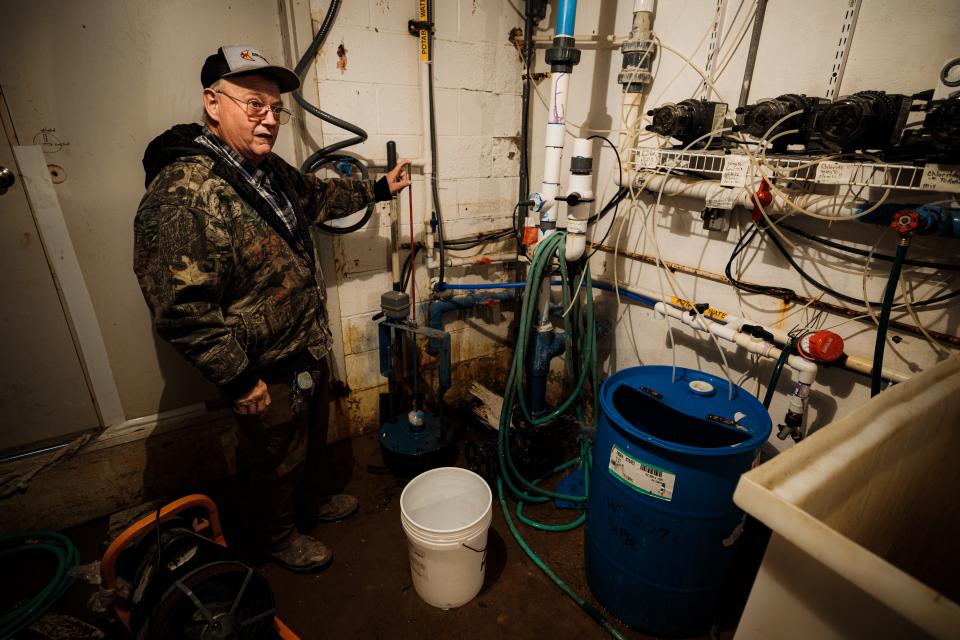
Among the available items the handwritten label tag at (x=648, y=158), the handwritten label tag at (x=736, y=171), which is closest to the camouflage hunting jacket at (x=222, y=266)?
the handwritten label tag at (x=648, y=158)

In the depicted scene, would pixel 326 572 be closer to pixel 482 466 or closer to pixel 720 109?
pixel 482 466

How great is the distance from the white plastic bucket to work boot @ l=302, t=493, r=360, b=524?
20.5 inches

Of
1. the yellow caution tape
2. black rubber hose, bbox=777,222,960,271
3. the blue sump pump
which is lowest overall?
the blue sump pump

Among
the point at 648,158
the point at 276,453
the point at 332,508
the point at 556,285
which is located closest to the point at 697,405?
the point at 648,158

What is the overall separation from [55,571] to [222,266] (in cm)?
151

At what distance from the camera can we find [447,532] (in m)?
1.50

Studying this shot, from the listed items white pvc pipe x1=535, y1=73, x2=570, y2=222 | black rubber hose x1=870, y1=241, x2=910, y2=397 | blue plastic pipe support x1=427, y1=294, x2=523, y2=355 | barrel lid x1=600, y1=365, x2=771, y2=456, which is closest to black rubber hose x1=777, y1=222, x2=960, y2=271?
black rubber hose x1=870, y1=241, x2=910, y2=397

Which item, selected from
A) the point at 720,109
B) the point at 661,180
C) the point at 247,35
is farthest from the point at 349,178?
the point at 720,109

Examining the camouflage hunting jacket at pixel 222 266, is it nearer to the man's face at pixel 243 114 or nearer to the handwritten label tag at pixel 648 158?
the man's face at pixel 243 114

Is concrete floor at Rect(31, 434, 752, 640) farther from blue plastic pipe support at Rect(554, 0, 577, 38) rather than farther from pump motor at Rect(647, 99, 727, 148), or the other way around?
blue plastic pipe support at Rect(554, 0, 577, 38)

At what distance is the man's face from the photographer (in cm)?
145

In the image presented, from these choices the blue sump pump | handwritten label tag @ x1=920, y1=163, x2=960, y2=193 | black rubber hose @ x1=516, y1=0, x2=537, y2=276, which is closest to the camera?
handwritten label tag @ x1=920, y1=163, x2=960, y2=193

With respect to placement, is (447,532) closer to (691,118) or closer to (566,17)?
(691,118)

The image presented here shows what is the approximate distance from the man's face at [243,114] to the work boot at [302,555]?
4.94 feet
